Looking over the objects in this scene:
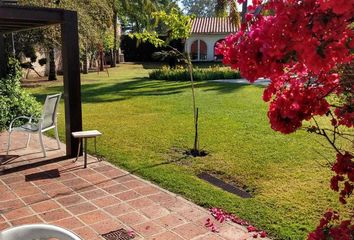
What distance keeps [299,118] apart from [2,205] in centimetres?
341

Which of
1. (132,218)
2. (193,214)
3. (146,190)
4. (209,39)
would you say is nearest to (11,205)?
(132,218)

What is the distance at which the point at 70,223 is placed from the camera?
3930 millimetres

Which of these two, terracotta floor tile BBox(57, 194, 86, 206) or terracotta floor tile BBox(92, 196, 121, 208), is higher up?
terracotta floor tile BBox(57, 194, 86, 206)

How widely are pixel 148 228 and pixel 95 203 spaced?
2.92 feet

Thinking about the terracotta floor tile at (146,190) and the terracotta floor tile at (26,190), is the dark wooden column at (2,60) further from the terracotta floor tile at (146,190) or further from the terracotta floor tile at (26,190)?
the terracotta floor tile at (146,190)

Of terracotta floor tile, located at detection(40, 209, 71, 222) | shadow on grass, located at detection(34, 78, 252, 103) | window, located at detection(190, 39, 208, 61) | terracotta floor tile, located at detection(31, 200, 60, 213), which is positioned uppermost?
window, located at detection(190, 39, 208, 61)

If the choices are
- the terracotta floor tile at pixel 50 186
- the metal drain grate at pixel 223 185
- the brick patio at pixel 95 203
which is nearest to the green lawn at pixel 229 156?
the metal drain grate at pixel 223 185

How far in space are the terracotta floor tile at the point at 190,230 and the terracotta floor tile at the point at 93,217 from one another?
78 cm

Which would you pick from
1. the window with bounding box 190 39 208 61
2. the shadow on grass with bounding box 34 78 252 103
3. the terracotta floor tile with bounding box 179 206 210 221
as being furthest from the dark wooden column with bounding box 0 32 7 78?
the window with bounding box 190 39 208 61

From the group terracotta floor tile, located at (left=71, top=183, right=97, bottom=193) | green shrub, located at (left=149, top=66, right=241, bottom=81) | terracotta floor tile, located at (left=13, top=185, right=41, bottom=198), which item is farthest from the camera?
green shrub, located at (left=149, top=66, right=241, bottom=81)

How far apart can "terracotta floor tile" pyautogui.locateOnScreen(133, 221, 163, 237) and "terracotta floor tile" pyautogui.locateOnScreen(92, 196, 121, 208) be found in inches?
25.7

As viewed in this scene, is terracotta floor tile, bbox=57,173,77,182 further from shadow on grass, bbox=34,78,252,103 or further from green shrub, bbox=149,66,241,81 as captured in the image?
green shrub, bbox=149,66,241,81

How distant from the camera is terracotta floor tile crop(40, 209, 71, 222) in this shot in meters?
4.03

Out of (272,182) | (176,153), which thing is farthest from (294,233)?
(176,153)
